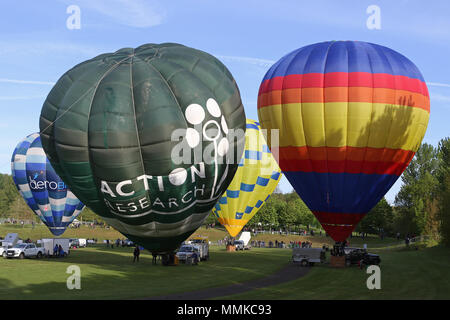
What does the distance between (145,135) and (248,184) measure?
24.9 meters

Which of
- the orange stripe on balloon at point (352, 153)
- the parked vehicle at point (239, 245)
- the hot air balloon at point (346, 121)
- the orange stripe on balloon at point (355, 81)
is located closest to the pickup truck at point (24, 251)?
the parked vehicle at point (239, 245)

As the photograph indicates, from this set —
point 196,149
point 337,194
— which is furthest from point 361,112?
point 196,149

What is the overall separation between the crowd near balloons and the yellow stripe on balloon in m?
0.05

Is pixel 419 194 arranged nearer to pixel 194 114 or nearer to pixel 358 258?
pixel 358 258

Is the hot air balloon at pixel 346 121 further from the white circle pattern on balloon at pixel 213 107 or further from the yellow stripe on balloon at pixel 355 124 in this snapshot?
the white circle pattern on balloon at pixel 213 107

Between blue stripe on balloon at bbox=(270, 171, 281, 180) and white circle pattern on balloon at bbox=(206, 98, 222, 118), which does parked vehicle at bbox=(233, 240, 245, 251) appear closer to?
blue stripe on balloon at bbox=(270, 171, 281, 180)

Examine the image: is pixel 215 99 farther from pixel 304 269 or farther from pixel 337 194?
pixel 304 269

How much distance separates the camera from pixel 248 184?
41.0 meters

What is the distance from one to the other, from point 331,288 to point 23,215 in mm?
102439

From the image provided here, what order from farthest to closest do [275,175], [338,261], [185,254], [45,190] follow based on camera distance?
1. [275,175]
2. [45,190]
3. [185,254]
4. [338,261]

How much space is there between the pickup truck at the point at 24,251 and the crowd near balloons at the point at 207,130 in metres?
19.5

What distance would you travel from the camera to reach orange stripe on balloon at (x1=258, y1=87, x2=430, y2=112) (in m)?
25.0

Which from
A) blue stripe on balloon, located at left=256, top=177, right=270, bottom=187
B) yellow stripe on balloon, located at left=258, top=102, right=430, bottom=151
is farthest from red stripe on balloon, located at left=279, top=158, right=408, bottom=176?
blue stripe on balloon, located at left=256, top=177, right=270, bottom=187

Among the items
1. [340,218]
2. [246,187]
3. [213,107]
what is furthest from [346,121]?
[246,187]
